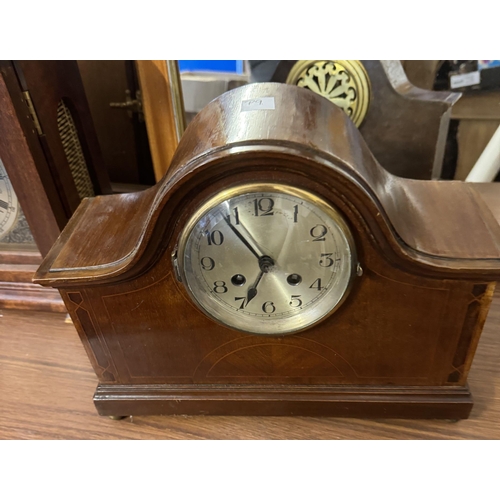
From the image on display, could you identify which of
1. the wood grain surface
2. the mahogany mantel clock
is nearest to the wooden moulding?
the wood grain surface

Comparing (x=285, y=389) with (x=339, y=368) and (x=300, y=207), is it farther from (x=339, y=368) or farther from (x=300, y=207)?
(x=300, y=207)

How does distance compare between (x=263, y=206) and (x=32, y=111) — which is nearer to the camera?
(x=263, y=206)

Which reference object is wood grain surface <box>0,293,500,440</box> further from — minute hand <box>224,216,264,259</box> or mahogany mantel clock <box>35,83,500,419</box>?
minute hand <box>224,216,264,259</box>

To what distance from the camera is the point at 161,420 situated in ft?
3.46

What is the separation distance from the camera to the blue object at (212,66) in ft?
5.06

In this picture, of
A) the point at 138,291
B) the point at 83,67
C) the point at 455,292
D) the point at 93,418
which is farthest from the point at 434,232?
the point at 83,67

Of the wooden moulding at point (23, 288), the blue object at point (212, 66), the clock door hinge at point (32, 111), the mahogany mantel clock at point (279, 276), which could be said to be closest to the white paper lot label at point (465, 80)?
the blue object at point (212, 66)

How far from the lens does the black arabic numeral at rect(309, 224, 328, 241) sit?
774 mm

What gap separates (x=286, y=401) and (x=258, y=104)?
0.61m

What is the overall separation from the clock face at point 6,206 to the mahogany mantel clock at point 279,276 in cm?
24

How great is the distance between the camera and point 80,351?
47.4 inches

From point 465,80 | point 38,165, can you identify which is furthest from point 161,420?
point 465,80

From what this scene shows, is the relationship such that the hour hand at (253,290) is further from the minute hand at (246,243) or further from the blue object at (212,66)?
the blue object at (212,66)

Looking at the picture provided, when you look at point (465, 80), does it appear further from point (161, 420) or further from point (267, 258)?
point (161, 420)
